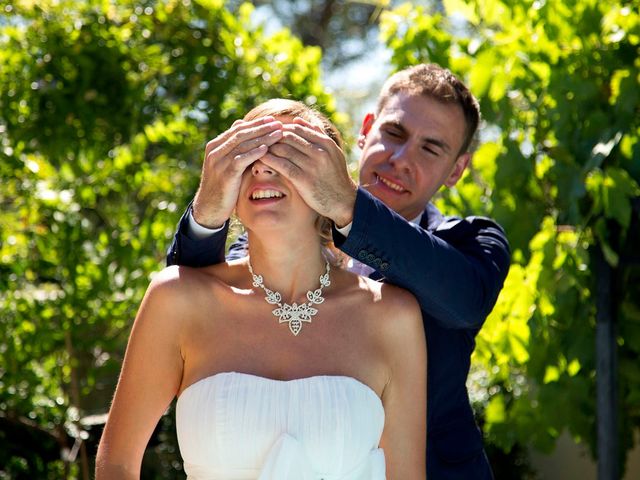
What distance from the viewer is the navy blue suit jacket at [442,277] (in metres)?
2.12

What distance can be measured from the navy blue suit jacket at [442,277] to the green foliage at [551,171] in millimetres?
1263

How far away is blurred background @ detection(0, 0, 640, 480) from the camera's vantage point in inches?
149

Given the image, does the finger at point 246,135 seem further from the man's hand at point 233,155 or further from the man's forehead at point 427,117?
the man's forehead at point 427,117

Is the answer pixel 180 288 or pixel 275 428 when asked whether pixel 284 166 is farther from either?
pixel 275 428

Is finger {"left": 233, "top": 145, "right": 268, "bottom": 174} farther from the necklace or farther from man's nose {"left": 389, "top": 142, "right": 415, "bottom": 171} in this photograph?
man's nose {"left": 389, "top": 142, "right": 415, "bottom": 171}

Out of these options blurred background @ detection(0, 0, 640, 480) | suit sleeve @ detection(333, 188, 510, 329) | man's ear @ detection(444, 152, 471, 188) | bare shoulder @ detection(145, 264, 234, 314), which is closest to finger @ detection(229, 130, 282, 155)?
suit sleeve @ detection(333, 188, 510, 329)

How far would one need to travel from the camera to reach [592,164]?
141 inches

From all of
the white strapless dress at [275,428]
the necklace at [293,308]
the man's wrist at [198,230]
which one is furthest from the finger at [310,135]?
the white strapless dress at [275,428]

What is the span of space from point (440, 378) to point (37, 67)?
2720mm

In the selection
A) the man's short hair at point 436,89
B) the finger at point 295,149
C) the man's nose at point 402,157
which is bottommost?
the finger at point 295,149

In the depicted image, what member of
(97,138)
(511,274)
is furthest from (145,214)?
(511,274)

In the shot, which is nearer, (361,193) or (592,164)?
(361,193)

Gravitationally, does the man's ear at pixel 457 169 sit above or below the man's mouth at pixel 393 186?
above

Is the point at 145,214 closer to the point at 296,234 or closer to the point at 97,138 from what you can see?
the point at 97,138
